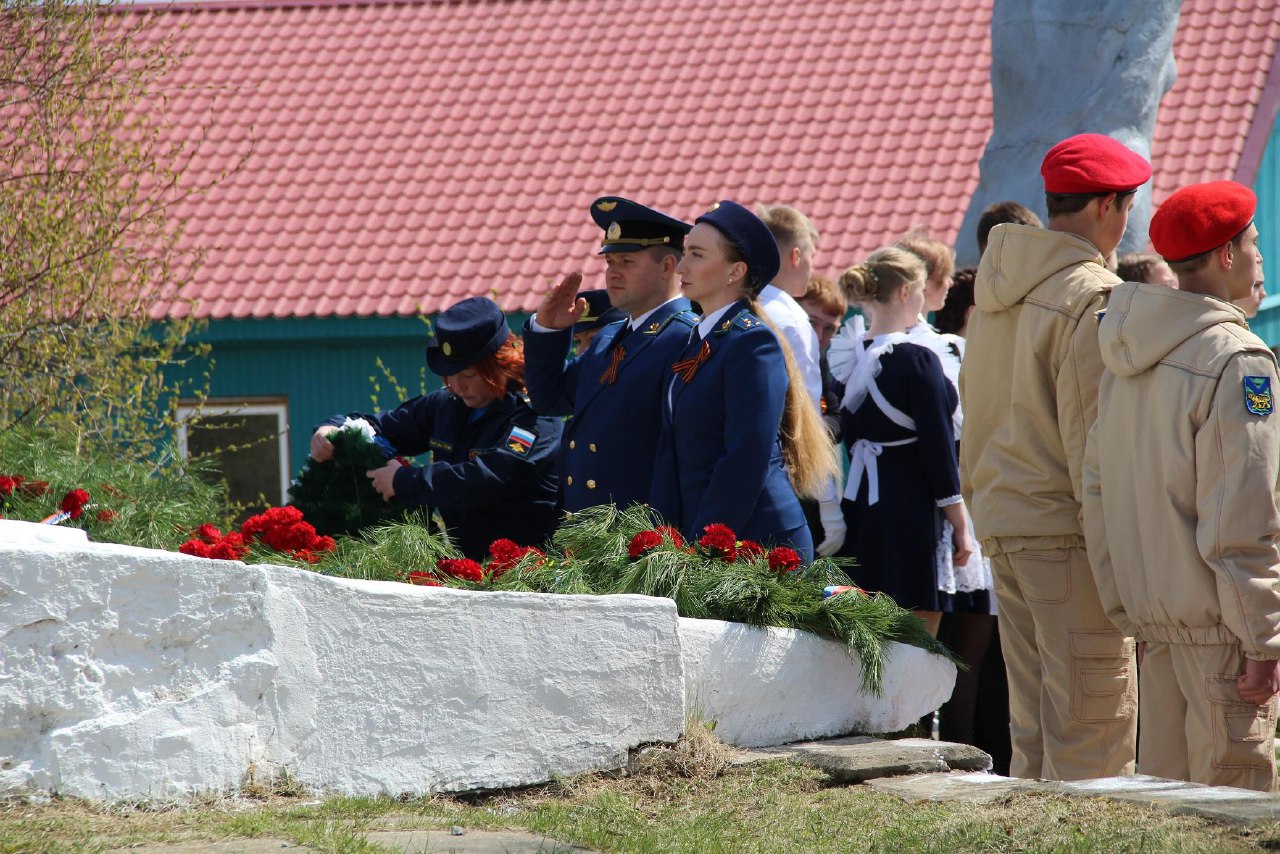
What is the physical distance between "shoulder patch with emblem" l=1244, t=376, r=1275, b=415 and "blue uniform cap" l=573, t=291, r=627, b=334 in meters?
2.72

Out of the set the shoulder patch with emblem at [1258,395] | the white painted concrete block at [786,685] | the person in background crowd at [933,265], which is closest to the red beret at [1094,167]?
the shoulder patch with emblem at [1258,395]

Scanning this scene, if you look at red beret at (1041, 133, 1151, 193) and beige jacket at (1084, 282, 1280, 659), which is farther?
red beret at (1041, 133, 1151, 193)

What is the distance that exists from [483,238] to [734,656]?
1120 centimetres

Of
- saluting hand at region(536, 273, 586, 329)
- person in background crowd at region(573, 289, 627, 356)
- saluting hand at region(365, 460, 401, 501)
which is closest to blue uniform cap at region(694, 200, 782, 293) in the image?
saluting hand at region(536, 273, 586, 329)

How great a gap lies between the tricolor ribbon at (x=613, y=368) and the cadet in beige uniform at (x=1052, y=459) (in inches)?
43.9

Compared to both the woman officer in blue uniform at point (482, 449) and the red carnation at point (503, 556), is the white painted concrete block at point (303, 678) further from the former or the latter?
the woman officer in blue uniform at point (482, 449)

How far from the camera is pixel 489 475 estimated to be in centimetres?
497

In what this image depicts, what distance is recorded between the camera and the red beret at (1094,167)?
3.80m

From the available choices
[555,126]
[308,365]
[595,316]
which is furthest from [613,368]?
[555,126]

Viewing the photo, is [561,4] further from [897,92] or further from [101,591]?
[101,591]

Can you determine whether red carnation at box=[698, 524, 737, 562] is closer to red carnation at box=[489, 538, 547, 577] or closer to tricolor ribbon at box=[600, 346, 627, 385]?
red carnation at box=[489, 538, 547, 577]

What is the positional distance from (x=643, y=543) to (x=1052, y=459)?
1.06 m

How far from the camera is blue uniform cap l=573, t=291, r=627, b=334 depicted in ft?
18.6

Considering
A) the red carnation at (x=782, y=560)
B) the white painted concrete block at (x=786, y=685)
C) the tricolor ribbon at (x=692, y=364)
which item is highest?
the tricolor ribbon at (x=692, y=364)
